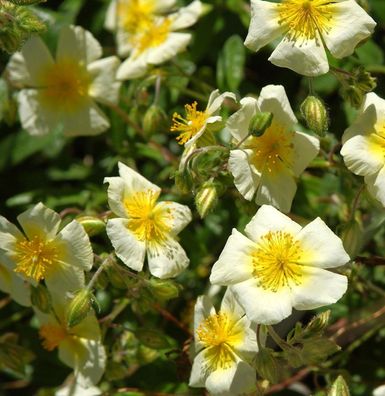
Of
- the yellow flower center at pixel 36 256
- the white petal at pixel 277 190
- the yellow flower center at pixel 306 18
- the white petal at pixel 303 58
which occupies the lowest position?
the yellow flower center at pixel 36 256

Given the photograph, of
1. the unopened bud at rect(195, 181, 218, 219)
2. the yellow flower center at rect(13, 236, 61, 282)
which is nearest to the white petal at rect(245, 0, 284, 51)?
the unopened bud at rect(195, 181, 218, 219)

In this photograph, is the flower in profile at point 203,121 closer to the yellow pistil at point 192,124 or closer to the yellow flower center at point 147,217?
the yellow pistil at point 192,124

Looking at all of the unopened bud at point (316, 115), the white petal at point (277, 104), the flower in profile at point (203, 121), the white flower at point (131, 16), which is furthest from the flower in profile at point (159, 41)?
the unopened bud at point (316, 115)

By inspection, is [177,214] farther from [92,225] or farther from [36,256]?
[36,256]

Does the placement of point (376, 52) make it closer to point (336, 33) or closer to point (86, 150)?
point (336, 33)

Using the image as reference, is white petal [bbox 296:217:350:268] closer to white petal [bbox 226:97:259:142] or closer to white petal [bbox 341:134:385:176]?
white petal [bbox 341:134:385:176]
